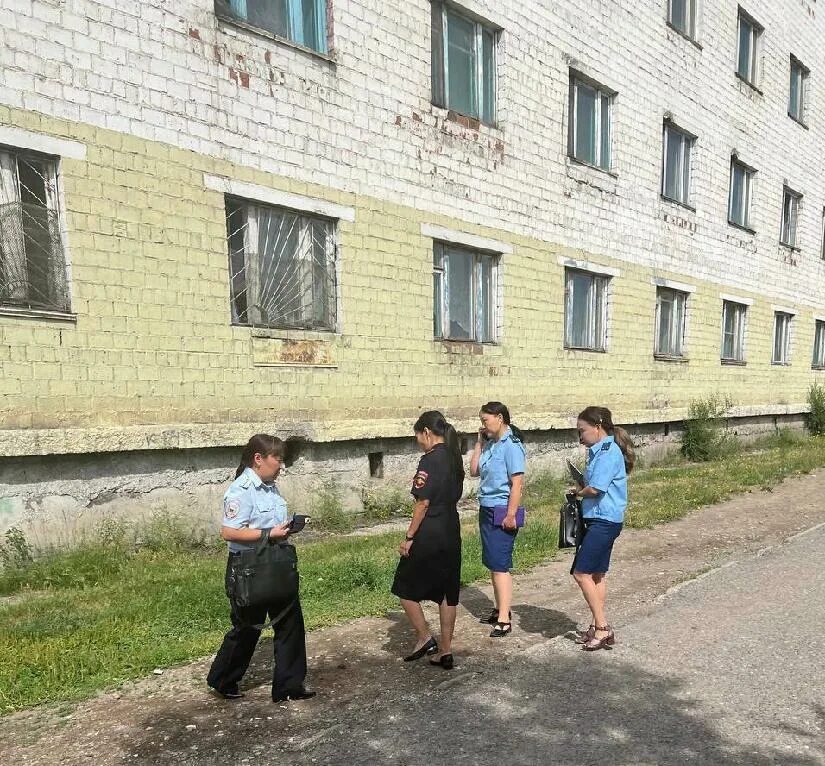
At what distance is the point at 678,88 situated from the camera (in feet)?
46.2

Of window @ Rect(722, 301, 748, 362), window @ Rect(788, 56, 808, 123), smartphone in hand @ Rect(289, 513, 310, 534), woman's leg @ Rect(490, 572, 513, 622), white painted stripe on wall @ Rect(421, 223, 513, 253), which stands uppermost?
window @ Rect(788, 56, 808, 123)

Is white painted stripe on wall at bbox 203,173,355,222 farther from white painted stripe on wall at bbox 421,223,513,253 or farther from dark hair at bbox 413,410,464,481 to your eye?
dark hair at bbox 413,410,464,481

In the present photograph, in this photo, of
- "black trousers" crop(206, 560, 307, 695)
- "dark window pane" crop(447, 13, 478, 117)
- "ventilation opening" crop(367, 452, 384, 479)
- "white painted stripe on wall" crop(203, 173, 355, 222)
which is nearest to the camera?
"black trousers" crop(206, 560, 307, 695)

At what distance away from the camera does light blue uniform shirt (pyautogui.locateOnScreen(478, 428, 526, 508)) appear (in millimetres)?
4691

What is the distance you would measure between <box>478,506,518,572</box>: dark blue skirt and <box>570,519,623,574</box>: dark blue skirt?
502 mm

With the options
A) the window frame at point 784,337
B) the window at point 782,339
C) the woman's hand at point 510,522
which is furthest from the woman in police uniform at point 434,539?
the window at point 782,339

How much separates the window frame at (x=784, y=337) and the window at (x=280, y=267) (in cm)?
1446

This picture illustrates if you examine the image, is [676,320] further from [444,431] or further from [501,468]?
[444,431]

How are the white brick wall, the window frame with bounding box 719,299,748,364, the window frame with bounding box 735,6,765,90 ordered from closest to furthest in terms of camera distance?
the white brick wall → the window frame with bounding box 735,6,765,90 → the window frame with bounding box 719,299,748,364

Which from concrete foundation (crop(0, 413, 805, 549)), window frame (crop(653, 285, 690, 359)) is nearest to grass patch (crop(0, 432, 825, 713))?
concrete foundation (crop(0, 413, 805, 549))

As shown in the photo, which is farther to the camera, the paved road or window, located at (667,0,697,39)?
window, located at (667,0,697,39)

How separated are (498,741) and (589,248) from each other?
1029cm

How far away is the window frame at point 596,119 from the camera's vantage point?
11836mm

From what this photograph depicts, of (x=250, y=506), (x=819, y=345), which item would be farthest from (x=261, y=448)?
(x=819, y=345)
